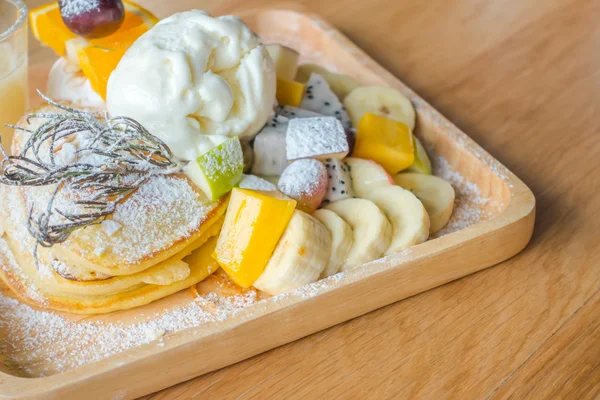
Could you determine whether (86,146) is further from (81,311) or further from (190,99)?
(81,311)

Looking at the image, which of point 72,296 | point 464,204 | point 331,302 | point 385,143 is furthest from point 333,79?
point 72,296

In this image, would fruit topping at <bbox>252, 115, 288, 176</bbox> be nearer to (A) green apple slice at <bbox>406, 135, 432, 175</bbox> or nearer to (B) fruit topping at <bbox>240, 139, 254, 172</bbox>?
(B) fruit topping at <bbox>240, 139, 254, 172</bbox>

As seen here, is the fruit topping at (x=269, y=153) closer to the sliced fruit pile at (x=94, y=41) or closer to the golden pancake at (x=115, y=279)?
the golden pancake at (x=115, y=279)

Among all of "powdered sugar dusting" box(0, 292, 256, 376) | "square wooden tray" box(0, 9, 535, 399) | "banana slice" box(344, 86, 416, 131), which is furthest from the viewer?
"banana slice" box(344, 86, 416, 131)

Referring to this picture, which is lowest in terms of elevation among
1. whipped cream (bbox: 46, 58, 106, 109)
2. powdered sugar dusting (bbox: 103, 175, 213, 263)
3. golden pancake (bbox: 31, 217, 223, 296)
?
golden pancake (bbox: 31, 217, 223, 296)

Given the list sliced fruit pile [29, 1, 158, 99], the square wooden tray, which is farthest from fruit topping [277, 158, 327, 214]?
sliced fruit pile [29, 1, 158, 99]

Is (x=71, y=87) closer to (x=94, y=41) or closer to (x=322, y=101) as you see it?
(x=94, y=41)
